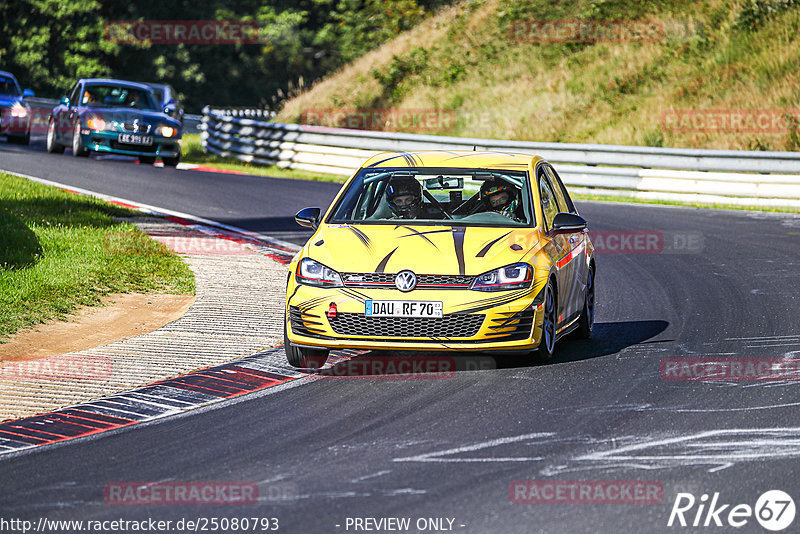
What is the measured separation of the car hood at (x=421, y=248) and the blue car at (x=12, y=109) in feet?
73.7

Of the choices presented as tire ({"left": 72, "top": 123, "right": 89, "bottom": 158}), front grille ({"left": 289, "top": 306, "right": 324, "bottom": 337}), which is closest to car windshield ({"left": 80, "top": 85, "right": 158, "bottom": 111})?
tire ({"left": 72, "top": 123, "right": 89, "bottom": 158})

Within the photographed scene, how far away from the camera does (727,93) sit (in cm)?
2891

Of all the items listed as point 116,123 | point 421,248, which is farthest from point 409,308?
point 116,123

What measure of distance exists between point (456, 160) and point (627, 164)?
547 inches

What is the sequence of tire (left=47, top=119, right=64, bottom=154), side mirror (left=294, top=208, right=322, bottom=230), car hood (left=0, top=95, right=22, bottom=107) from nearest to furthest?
side mirror (left=294, top=208, right=322, bottom=230), tire (left=47, top=119, right=64, bottom=154), car hood (left=0, top=95, right=22, bottom=107)

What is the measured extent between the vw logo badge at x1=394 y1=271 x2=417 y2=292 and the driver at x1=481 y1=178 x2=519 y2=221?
4.56 feet

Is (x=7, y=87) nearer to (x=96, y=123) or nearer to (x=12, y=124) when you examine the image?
(x=12, y=124)

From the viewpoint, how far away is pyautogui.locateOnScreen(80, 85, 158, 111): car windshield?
26.1 m

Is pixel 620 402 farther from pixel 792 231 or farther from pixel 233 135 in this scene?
pixel 233 135

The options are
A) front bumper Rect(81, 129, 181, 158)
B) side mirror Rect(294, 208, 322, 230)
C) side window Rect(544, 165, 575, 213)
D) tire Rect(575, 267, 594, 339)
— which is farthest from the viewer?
front bumper Rect(81, 129, 181, 158)

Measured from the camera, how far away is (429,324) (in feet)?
28.3

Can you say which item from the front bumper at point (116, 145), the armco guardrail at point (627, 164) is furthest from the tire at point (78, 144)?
the armco guardrail at point (627, 164)

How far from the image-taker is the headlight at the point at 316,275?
886cm

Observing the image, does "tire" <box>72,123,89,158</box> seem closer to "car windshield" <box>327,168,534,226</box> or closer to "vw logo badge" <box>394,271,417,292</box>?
"car windshield" <box>327,168,534,226</box>
